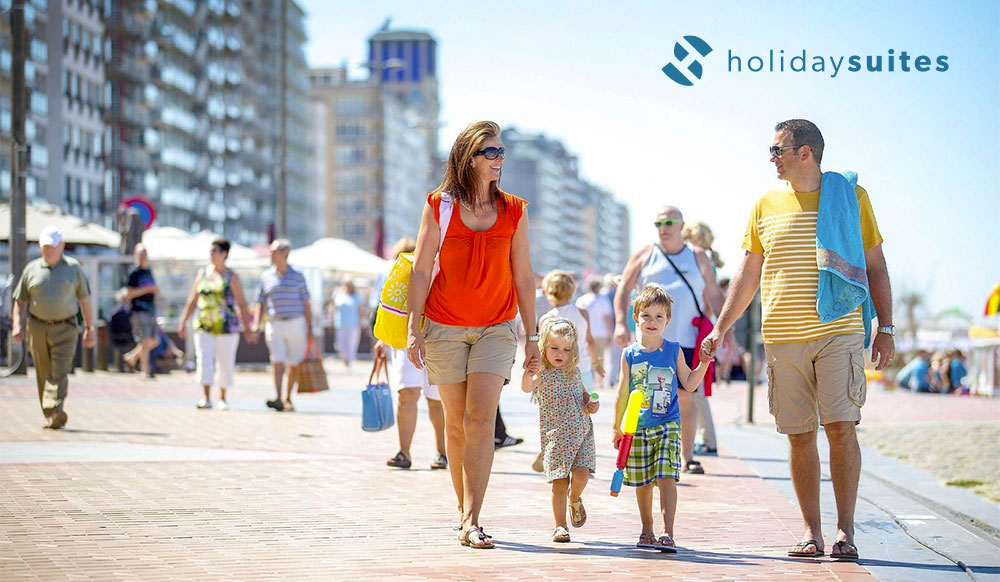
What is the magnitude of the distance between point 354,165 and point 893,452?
141 metres

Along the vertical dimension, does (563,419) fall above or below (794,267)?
below

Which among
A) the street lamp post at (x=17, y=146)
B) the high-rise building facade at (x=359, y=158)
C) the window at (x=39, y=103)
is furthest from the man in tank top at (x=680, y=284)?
the high-rise building facade at (x=359, y=158)

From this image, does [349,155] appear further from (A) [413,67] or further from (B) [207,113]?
(B) [207,113]

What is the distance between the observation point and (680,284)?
10.8 metres

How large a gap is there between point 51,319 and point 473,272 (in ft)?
23.5

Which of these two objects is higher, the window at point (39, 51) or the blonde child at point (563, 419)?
the window at point (39, 51)

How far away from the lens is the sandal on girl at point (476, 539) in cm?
711

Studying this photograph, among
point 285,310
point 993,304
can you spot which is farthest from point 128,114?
point 285,310

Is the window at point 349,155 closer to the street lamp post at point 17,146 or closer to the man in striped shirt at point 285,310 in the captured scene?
the street lamp post at point 17,146

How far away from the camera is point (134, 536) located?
7160mm

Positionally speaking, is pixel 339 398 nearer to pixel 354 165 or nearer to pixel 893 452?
pixel 893 452

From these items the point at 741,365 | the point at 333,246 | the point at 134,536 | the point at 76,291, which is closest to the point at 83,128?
the point at 333,246

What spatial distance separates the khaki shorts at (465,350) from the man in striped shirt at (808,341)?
1.00m

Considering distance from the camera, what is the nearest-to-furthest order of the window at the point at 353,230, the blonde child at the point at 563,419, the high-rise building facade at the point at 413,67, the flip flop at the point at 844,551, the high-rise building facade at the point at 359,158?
1. the flip flop at the point at 844,551
2. the blonde child at the point at 563,419
3. the high-rise building facade at the point at 359,158
4. the window at the point at 353,230
5. the high-rise building facade at the point at 413,67
